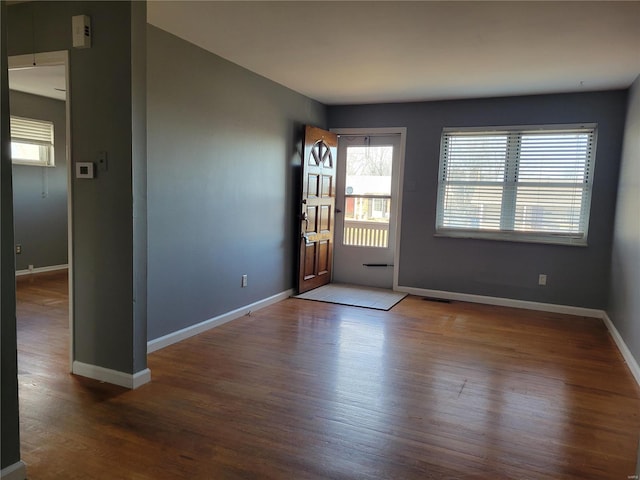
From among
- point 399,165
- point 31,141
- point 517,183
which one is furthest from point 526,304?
point 31,141

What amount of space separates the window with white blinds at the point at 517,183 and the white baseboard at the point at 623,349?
3.03 ft

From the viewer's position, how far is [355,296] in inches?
210

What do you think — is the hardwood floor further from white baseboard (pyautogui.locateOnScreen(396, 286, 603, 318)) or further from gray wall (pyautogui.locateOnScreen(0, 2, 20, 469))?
white baseboard (pyautogui.locateOnScreen(396, 286, 603, 318))

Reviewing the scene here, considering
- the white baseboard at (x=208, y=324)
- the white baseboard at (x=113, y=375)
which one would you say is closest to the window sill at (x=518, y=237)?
the white baseboard at (x=208, y=324)

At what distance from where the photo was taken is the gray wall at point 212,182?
10.8ft

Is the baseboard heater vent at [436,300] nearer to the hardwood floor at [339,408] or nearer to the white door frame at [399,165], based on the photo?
the white door frame at [399,165]

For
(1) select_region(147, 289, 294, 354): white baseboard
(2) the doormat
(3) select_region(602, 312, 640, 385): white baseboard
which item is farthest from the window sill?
(1) select_region(147, 289, 294, 354): white baseboard

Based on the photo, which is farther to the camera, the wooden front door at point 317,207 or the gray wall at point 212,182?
the wooden front door at point 317,207

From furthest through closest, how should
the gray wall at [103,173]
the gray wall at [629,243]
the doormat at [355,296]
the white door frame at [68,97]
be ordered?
the doormat at [355,296] < the gray wall at [629,243] < the white door frame at [68,97] < the gray wall at [103,173]

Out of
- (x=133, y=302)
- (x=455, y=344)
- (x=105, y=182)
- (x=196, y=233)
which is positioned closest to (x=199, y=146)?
(x=196, y=233)

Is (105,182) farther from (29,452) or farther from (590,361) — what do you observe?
(590,361)

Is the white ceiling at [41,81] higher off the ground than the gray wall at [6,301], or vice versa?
the white ceiling at [41,81]

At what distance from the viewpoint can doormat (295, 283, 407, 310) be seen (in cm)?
499

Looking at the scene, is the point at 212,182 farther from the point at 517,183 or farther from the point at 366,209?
the point at 517,183
